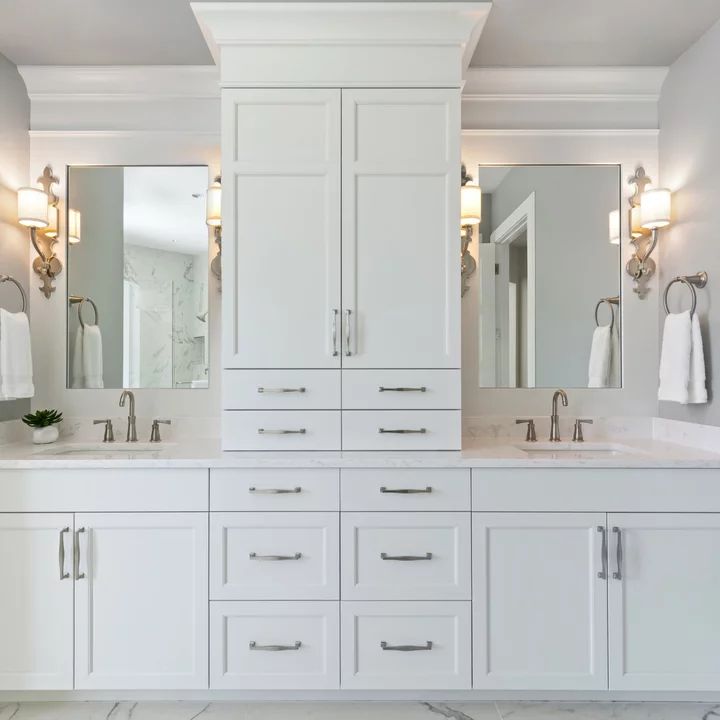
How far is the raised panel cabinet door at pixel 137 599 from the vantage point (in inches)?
79.4

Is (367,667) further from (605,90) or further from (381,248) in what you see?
(605,90)

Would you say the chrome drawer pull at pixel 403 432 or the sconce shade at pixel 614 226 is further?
the sconce shade at pixel 614 226

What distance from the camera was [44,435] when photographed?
8.00 ft

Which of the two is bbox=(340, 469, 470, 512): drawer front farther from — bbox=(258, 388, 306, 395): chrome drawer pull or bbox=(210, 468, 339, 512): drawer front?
bbox=(258, 388, 306, 395): chrome drawer pull

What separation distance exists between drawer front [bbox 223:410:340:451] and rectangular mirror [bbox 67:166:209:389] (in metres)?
0.56

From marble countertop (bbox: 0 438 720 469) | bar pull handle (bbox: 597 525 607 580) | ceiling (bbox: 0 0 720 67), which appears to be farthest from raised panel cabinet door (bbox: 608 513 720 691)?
ceiling (bbox: 0 0 720 67)

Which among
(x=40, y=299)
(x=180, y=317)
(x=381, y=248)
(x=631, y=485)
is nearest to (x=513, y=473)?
(x=631, y=485)

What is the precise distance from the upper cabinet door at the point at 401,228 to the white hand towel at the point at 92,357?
1224mm

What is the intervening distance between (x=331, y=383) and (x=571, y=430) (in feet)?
3.81

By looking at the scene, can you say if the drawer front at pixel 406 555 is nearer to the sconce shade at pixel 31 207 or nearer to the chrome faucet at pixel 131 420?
the chrome faucet at pixel 131 420

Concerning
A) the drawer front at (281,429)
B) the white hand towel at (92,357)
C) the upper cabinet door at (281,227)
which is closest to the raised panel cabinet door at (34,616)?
the drawer front at (281,429)

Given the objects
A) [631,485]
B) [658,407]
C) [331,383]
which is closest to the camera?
[631,485]

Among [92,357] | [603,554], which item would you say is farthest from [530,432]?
[92,357]

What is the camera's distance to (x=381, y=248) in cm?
213
